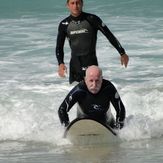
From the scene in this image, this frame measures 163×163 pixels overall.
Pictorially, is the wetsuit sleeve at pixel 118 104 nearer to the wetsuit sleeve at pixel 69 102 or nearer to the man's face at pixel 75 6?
the wetsuit sleeve at pixel 69 102

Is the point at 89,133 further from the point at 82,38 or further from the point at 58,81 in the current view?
the point at 58,81

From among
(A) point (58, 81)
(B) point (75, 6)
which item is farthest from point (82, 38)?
(A) point (58, 81)

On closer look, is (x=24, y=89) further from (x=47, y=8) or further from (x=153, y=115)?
(x=47, y=8)

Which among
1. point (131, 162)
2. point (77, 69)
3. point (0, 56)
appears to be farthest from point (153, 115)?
point (0, 56)

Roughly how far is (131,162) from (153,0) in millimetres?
15234

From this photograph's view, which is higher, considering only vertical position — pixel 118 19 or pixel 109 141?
pixel 109 141

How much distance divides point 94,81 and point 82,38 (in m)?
1.17

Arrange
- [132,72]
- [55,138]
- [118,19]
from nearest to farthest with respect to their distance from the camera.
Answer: [55,138] < [132,72] < [118,19]

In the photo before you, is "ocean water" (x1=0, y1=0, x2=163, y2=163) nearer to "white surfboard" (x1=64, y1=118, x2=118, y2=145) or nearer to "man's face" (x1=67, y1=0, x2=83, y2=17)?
"white surfboard" (x1=64, y1=118, x2=118, y2=145)

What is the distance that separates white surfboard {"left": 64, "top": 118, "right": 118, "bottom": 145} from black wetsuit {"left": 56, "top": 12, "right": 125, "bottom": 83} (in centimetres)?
84

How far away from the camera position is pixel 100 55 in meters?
15.1

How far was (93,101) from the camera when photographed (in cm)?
815

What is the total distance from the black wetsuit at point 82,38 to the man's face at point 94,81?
2.83 ft

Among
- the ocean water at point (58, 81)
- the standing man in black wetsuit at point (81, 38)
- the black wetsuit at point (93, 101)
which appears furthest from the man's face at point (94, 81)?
the standing man in black wetsuit at point (81, 38)
